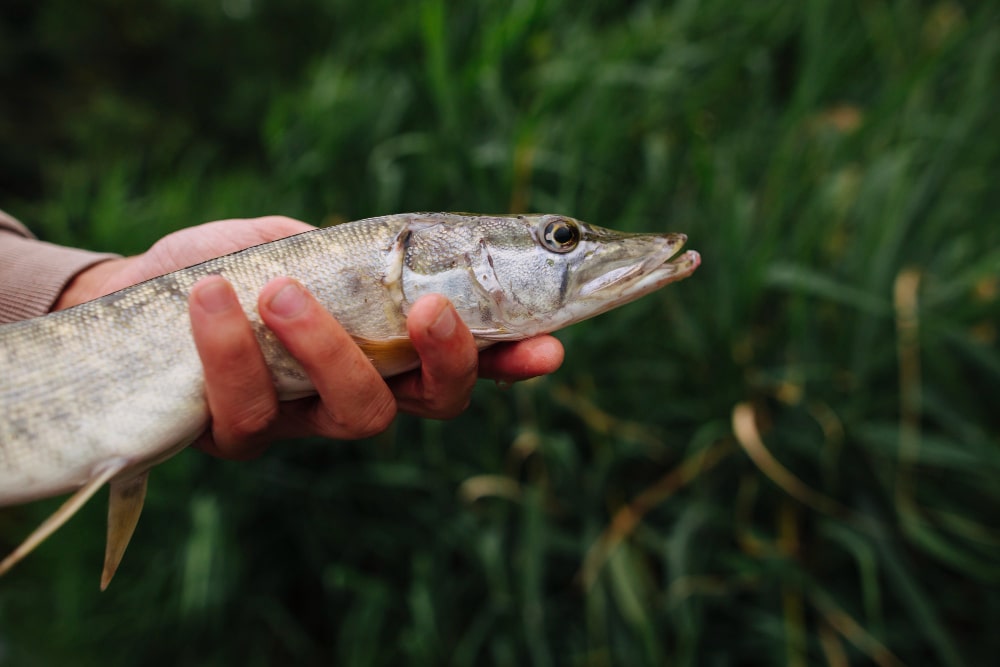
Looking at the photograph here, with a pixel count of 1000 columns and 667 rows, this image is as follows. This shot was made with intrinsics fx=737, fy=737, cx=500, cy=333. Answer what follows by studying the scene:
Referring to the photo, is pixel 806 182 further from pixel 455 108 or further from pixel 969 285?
pixel 455 108

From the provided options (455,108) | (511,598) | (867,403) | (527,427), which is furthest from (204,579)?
(867,403)

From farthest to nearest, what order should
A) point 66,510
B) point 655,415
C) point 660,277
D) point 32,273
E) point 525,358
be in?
point 655,415 < point 32,273 < point 525,358 < point 660,277 < point 66,510

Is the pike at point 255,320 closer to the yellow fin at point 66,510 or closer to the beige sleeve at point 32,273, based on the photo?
the yellow fin at point 66,510

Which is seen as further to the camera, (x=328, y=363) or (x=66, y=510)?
(x=328, y=363)

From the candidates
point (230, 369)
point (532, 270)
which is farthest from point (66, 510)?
point (532, 270)

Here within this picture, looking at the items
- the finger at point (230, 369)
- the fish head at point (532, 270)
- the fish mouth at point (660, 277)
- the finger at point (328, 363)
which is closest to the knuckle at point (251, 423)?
the finger at point (230, 369)

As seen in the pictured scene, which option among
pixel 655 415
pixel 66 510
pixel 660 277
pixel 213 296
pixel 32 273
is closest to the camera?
pixel 66 510

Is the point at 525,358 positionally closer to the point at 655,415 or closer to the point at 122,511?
the point at 122,511
